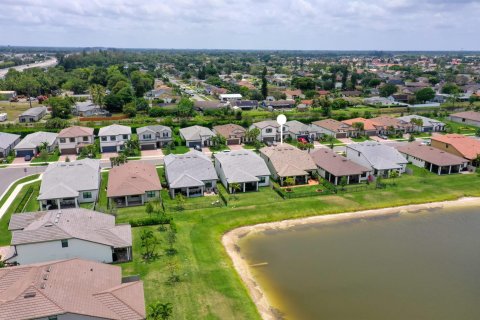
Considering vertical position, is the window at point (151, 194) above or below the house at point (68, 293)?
below

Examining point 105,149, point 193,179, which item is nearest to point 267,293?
point 193,179

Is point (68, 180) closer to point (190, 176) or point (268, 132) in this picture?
point (190, 176)

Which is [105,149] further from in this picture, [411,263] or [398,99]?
[398,99]

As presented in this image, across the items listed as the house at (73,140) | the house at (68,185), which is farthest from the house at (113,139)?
the house at (68,185)

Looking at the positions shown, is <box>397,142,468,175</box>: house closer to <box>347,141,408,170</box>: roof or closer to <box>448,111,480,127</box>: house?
<box>347,141,408,170</box>: roof

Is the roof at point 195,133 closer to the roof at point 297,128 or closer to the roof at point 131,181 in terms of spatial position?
the roof at point 297,128

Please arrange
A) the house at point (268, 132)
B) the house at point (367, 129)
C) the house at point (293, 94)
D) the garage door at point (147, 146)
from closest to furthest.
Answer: the garage door at point (147, 146), the house at point (268, 132), the house at point (367, 129), the house at point (293, 94)

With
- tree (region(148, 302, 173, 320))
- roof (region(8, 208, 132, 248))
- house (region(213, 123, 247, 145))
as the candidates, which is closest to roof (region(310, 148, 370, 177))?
house (region(213, 123, 247, 145))
